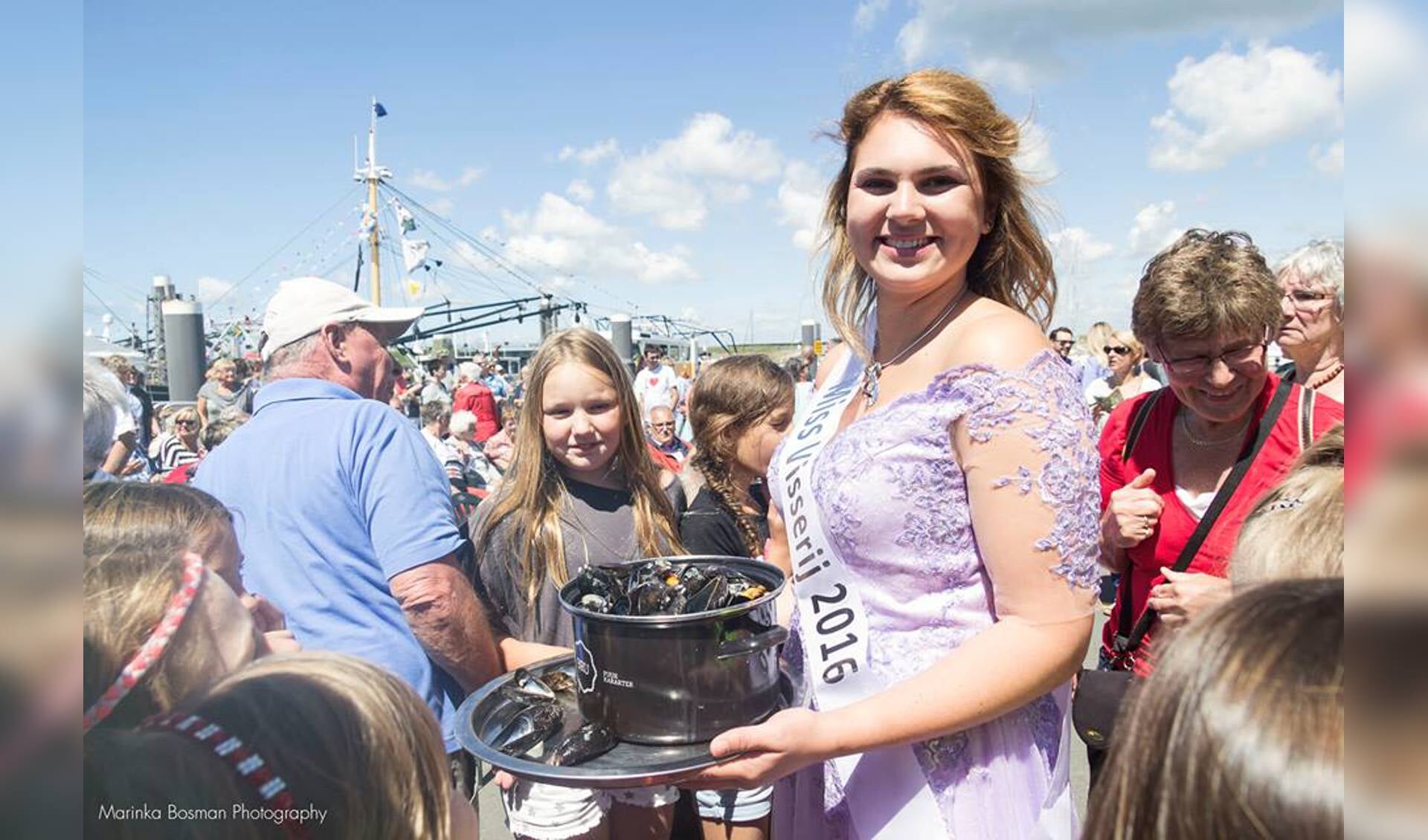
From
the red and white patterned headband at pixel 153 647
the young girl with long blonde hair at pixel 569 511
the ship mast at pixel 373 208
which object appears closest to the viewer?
the red and white patterned headband at pixel 153 647

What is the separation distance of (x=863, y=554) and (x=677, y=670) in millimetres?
374

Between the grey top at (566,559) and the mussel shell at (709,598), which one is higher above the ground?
the mussel shell at (709,598)

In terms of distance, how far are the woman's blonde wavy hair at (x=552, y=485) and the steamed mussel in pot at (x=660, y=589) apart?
766mm

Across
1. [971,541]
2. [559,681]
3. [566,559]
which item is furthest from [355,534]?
[971,541]

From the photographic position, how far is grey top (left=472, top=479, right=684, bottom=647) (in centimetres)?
223

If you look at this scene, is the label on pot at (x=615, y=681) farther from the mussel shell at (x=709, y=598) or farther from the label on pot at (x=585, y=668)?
the mussel shell at (x=709, y=598)

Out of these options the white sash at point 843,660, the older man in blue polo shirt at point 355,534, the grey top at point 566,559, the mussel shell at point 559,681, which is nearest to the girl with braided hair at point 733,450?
the grey top at point 566,559

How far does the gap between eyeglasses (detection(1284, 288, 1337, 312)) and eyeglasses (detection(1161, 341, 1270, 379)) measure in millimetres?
908

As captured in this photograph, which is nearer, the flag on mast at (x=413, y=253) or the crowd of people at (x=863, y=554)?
the crowd of people at (x=863, y=554)

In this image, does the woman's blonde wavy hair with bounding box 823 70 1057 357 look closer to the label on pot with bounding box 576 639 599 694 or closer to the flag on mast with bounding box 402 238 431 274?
the label on pot with bounding box 576 639 599 694

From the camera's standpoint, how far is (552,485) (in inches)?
94.3

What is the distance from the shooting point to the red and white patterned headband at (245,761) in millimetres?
795
